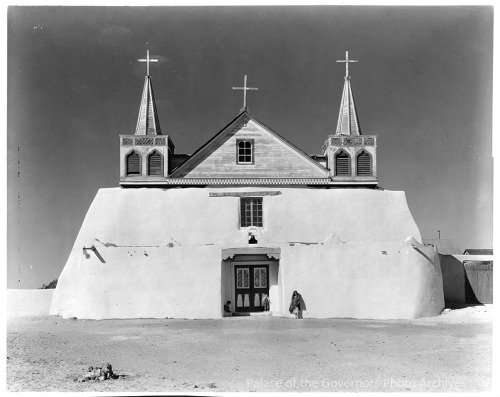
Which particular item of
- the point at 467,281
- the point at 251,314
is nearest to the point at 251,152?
the point at 251,314

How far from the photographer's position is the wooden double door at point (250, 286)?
2375 centimetres

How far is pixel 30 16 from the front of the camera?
17.3m

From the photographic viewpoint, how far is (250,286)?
23.9 metres

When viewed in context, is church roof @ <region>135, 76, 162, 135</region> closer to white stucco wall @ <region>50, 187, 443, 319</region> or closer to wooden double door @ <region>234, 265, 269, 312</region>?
white stucco wall @ <region>50, 187, 443, 319</region>

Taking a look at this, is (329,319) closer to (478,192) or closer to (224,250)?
(224,250)

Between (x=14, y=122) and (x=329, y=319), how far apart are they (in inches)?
559

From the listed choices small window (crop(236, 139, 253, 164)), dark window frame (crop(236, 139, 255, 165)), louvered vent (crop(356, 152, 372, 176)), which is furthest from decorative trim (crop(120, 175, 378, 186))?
louvered vent (crop(356, 152, 372, 176))

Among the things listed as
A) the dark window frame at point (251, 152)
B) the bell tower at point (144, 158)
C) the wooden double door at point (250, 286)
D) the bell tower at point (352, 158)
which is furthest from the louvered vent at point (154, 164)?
the bell tower at point (352, 158)

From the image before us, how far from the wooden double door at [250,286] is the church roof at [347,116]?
812cm

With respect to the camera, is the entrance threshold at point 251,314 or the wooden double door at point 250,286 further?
the wooden double door at point 250,286

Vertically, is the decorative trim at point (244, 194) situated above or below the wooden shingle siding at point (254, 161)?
below

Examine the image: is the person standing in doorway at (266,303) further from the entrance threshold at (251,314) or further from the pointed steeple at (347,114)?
the pointed steeple at (347,114)

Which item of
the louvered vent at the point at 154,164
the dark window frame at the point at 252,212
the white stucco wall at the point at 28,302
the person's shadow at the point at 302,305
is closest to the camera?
the person's shadow at the point at 302,305

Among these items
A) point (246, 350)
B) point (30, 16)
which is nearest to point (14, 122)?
point (30, 16)
